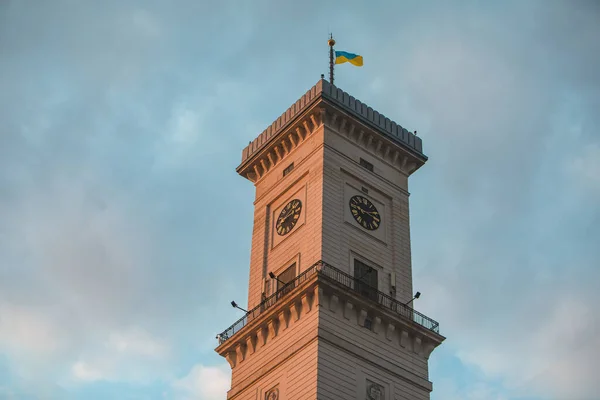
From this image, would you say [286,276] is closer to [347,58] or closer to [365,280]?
[365,280]

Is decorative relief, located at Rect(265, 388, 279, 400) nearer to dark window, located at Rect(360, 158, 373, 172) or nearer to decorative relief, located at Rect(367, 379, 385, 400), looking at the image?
decorative relief, located at Rect(367, 379, 385, 400)

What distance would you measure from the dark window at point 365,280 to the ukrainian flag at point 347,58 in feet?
59.1

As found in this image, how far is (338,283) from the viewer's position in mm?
66438

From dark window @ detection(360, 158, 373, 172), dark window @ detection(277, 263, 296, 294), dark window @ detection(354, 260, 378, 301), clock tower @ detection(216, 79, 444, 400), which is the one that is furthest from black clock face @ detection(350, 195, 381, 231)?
dark window @ detection(277, 263, 296, 294)

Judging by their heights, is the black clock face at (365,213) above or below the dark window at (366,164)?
below

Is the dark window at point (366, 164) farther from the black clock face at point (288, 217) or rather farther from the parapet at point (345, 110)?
the black clock face at point (288, 217)

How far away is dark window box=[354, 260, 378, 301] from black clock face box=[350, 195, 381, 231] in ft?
11.8

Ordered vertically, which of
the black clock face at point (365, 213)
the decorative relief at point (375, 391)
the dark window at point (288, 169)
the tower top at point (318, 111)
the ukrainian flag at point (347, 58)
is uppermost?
the ukrainian flag at point (347, 58)

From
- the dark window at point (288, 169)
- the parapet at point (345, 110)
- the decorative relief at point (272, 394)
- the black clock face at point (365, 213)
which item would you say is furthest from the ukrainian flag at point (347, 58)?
the decorative relief at point (272, 394)

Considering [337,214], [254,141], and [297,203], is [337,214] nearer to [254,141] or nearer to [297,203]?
[297,203]

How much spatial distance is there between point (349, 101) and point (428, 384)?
22201mm

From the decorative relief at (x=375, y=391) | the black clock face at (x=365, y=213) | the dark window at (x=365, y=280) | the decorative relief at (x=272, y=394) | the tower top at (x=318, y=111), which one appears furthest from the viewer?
the tower top at (x=318, y=111)

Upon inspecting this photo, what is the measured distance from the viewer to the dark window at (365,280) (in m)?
69.1

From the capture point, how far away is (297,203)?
74.9m
